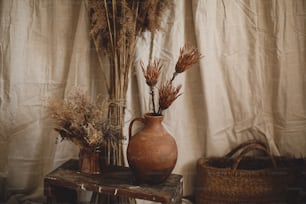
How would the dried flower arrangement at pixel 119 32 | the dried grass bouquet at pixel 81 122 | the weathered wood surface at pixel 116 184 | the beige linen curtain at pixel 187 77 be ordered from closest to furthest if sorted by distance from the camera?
the weathered wood surface at pixel 116 184, the dried grass bouquet at pixel 81 122, the dried flower arrangement at pixel 119 32, the beige linen curtain at pixel 187 77

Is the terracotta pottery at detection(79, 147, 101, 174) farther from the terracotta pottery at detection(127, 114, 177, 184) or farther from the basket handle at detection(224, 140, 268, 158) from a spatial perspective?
the basket handle at detection(224, 140, 268, 158)

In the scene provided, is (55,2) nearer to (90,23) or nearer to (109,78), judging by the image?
(90,23)

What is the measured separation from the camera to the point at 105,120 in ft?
4.75

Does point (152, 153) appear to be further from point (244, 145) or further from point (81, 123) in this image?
point (244, 145)

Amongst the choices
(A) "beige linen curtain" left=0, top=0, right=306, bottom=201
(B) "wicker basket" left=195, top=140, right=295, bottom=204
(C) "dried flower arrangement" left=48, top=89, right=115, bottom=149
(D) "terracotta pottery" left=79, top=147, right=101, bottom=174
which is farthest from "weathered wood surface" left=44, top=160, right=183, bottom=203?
(A) "beige linen curtain" left=0, top=0, right=306, bottom=201

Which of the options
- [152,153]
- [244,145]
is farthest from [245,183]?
[152,153]

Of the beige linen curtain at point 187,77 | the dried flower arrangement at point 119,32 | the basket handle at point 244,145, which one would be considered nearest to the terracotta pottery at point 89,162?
the dried flower arrangement at point 119,32

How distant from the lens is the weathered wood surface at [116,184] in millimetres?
1262

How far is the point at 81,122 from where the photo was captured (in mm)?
1388

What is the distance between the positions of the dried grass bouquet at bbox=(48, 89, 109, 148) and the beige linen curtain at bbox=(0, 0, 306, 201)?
329mm

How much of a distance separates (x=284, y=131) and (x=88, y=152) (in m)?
1.04

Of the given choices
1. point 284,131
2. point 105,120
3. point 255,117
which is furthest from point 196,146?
point 105,120

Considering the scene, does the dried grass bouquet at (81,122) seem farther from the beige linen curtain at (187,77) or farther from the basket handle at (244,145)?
the basket handle at (244,145)

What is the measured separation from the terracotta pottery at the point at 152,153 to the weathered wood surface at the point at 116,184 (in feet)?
0.17
